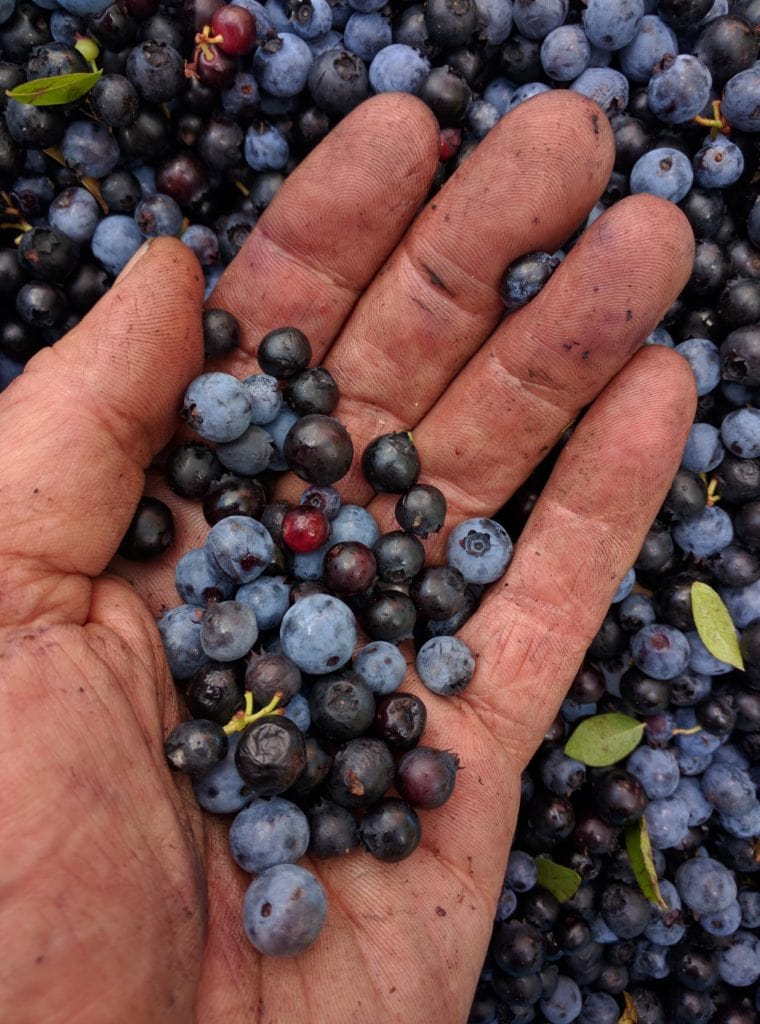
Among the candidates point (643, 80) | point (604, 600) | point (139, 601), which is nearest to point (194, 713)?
point (139, 601)

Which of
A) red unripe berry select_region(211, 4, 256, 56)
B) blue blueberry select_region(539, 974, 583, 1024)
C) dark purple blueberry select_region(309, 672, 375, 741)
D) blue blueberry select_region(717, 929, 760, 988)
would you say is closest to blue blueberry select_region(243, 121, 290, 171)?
red unripe berry select_region(211, 4, 256, 56)

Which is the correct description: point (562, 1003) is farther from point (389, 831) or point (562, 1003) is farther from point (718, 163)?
point (718, 163)

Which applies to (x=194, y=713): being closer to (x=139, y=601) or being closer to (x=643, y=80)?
(x=139, y=601)

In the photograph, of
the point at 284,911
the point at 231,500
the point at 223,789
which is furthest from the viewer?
the point at 231,500

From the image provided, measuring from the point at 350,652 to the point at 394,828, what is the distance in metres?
0.52

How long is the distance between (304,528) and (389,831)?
970mm

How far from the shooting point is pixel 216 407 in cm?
246

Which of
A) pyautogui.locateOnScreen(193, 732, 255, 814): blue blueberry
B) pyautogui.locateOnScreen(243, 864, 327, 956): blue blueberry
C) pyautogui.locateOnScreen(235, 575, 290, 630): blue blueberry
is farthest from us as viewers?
pyautogui.locateOnScreen(235, 575, 290, 630): blue blueberry

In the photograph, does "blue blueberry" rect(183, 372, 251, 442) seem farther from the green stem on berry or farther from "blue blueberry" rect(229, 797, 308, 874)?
"blue blueberry" rect(229, 797, 308, 874)

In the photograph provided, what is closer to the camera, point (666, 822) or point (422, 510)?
point (422, 510)

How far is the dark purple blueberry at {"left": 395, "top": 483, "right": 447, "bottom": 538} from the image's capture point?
261 cm

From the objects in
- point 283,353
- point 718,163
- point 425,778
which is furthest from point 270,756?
point 718,163

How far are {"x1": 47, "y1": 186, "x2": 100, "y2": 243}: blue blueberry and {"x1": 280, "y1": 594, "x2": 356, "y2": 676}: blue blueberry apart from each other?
1846 millimetres

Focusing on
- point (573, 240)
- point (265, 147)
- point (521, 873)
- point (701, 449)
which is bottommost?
point (521, 873)
